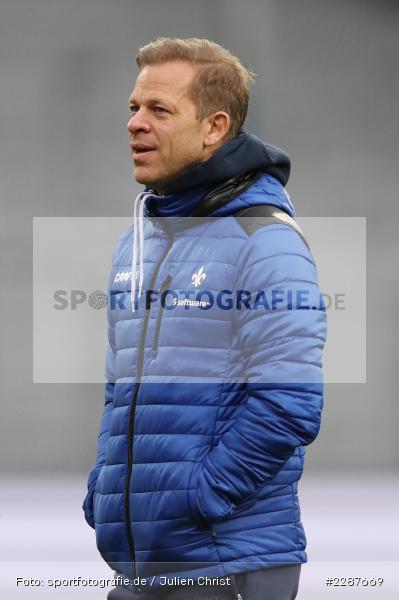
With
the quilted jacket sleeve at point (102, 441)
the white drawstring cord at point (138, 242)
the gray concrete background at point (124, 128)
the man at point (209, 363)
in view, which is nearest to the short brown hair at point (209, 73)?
the man at point (209, 363)

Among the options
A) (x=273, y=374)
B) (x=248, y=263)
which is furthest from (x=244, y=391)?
(x=248, y=263)

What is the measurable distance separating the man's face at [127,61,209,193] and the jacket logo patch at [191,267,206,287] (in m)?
0.19

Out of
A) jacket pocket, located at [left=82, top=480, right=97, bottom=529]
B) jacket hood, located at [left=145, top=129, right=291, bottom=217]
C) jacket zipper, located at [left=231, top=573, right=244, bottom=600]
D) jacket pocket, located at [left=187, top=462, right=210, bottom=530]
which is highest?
jacket hood, located at [left=145, top=129, right=291, bottom=217]

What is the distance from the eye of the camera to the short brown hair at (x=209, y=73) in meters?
1.97

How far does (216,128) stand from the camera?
1981 millimetres

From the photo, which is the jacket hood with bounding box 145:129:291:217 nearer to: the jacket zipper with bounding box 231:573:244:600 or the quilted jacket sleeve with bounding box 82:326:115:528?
the quilted jacket sleeve with bounding box 82:326:115:528

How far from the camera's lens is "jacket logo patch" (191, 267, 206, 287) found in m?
1.90

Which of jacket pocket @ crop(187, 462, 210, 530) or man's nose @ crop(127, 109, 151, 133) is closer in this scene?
jacket pocket @ crop(187, 462, 210, 530)

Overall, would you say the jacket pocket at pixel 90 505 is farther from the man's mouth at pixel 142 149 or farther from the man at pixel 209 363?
the man's mouth at pixel 142 149

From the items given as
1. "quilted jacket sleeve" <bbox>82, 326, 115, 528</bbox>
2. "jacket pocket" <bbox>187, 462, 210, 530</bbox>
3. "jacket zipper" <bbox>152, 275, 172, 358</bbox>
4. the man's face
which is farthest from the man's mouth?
"jacket pocket" <bbox>187, 462, 210, 530</bbox>

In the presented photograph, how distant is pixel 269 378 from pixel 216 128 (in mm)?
467

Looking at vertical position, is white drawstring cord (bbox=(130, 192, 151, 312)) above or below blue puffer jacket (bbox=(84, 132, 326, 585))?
above

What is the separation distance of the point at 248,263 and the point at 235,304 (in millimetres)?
74

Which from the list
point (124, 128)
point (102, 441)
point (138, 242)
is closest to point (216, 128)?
point (138, 242)
